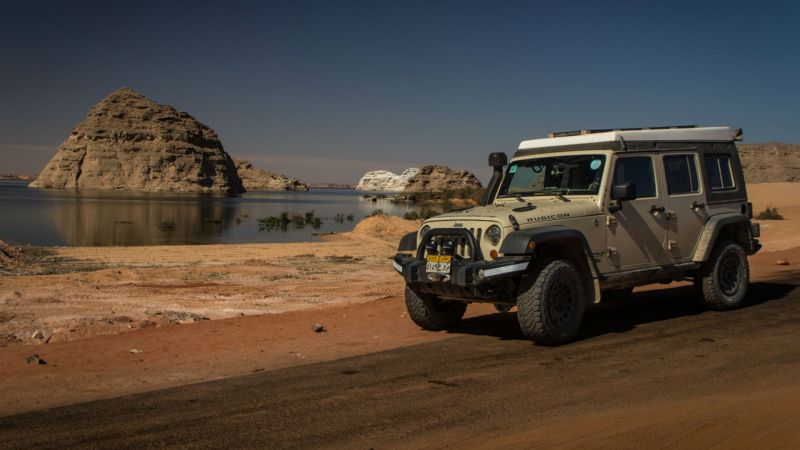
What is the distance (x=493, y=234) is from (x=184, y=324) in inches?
199

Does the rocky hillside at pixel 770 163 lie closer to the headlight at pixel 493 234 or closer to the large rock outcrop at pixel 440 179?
the headlight at pixel 493 234

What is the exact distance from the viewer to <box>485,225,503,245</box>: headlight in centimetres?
779

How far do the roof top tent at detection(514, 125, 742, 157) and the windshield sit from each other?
6.8 inches

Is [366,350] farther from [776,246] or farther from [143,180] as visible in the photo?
[143,180]

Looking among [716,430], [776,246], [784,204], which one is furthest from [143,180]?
[716,430]

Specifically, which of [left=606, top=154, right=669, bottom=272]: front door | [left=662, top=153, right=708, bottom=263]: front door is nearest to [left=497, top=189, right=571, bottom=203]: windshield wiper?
[left=606, top=154, right=669, bottom=272]: front door

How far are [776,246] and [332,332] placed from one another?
18313mm

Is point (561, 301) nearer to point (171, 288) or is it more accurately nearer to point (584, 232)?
point (584, 232)

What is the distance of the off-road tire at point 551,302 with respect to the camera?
7738 mm

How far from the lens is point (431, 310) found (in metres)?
9.13

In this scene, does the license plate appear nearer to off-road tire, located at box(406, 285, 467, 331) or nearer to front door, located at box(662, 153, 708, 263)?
off-road tire, located at box(406, 285, 467, 331)

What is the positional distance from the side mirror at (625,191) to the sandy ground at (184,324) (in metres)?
2.85

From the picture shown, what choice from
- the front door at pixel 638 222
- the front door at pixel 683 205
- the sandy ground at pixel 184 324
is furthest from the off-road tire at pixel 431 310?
the front door at pixel 683 205

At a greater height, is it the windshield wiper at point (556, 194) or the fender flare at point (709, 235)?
the windshield wiper at point (556, 194)
